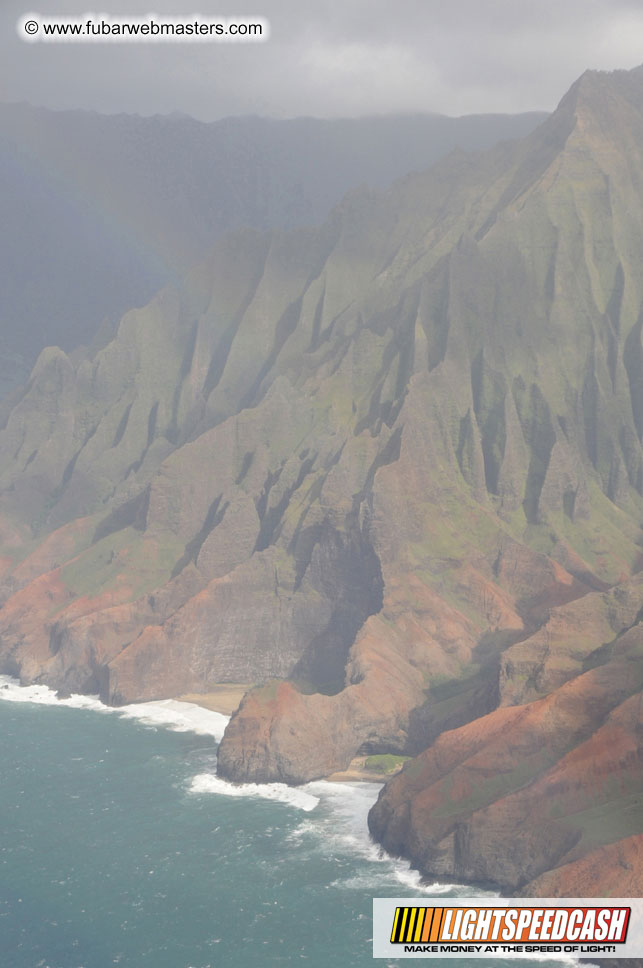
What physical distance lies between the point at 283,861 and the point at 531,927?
30.4m

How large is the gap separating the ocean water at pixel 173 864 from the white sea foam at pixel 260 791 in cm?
28

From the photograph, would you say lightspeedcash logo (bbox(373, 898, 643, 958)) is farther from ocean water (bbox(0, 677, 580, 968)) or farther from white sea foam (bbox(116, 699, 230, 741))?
white sea foam (bbox(116, 699, 230, 741))

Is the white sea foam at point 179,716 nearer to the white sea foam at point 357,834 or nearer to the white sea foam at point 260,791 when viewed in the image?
the white sea foam at point 260,791

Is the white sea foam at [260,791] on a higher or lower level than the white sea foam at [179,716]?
lower

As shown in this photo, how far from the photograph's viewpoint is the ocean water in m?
116

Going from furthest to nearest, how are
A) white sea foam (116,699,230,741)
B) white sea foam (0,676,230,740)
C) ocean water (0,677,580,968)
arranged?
white sea foam (0,676,230,740), white sea foam (116,699,230,741), ocean water (0,677,580,968)

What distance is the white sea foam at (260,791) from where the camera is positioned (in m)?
153

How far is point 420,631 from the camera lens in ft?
598

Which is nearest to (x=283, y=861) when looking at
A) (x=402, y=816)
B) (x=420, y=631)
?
(x=402, y=816)

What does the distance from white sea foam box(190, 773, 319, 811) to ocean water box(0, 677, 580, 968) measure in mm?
278

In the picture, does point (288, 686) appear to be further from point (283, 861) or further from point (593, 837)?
point (593, 837)

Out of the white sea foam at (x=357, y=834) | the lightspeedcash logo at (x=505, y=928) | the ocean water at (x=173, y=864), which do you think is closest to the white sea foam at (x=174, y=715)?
the ocean water at (x=173, y=864)

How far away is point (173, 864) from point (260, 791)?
23173 mm

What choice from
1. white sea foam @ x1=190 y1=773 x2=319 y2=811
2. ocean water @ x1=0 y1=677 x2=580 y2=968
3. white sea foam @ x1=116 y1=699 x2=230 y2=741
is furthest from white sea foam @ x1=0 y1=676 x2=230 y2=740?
white sea foam @ x1=190 y1=773 x2=319 y2=811
